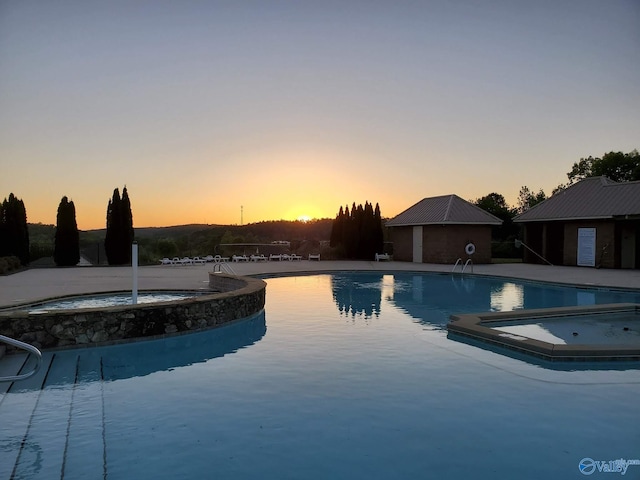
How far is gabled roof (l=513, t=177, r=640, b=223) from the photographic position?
20902mm

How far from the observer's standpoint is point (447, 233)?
79.4ft

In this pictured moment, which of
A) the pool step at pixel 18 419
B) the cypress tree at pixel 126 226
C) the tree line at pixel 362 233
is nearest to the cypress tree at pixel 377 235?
the tree line at pixel 362 233

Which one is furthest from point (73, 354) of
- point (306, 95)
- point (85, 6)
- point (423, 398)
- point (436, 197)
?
point (436, 197)

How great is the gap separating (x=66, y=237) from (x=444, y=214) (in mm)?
19182

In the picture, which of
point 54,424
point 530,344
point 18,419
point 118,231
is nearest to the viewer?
Answer: point 54,424

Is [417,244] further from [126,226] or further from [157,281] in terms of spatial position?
[126,226]

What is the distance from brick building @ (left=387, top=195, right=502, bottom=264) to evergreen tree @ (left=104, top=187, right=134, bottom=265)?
14.7m

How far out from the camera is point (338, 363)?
6.44 meters

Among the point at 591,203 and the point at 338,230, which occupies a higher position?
the point at 591,203

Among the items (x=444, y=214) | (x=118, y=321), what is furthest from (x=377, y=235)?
(x=118, y=321)

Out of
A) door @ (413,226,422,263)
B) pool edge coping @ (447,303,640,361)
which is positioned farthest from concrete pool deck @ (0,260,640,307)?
pool edge coping @ (447,303,640,361)

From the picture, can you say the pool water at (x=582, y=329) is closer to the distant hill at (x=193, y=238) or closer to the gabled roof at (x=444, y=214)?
the gabled roof at (x=444, y=214)

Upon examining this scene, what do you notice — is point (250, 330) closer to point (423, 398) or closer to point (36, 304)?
point (423, 398)
